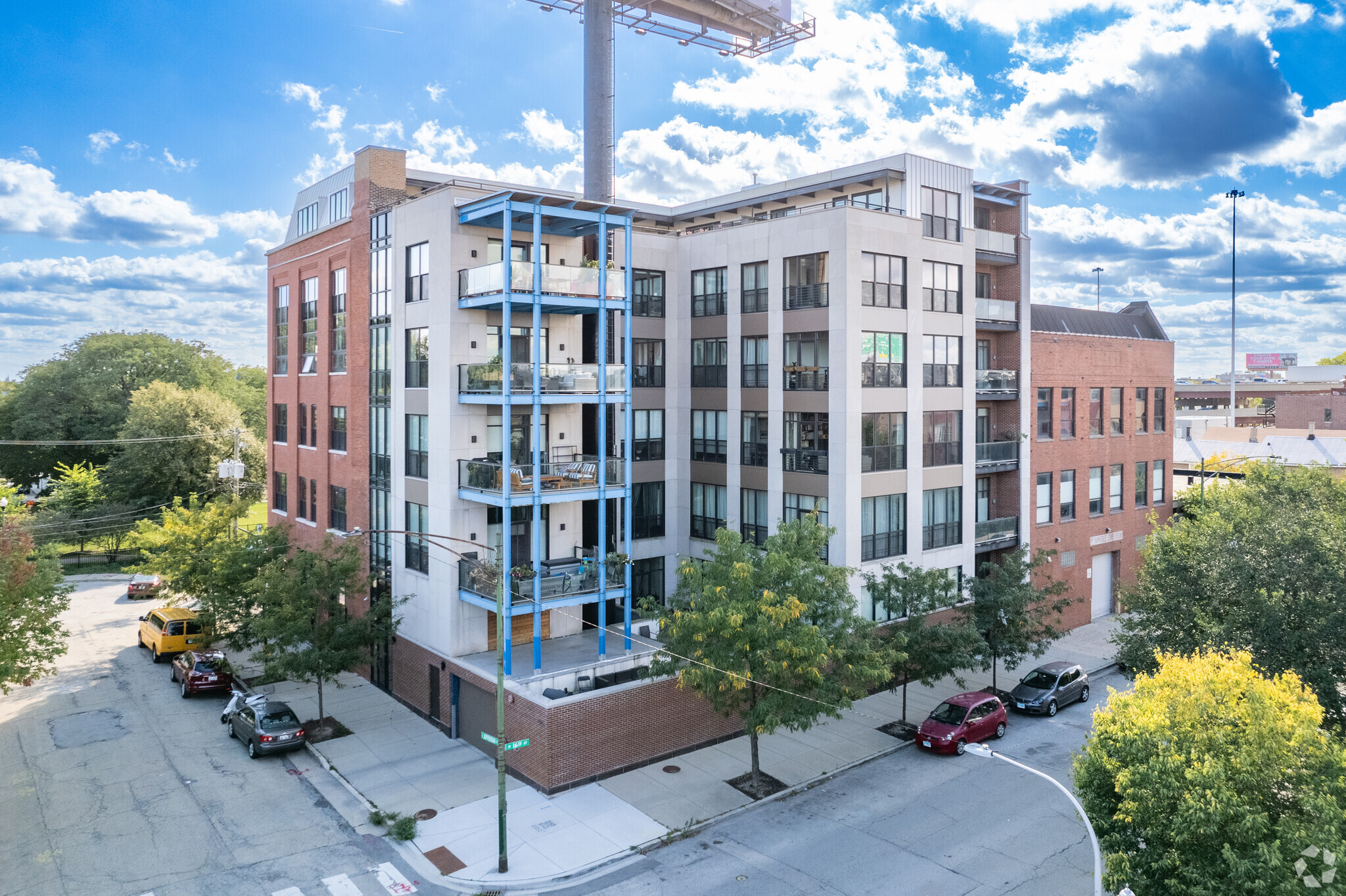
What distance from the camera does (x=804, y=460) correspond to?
1240 inches

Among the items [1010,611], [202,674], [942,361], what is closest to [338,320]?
[202,674]

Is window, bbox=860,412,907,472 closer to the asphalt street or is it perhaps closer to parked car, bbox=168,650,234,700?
the asphalt street

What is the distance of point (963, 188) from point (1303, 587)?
19.2 metres

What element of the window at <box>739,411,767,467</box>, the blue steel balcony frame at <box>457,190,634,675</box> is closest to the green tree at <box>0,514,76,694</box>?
the blue steel balcony frame at <box>457,190,634,675</box>

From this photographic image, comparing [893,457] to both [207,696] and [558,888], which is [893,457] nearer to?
[558,888]

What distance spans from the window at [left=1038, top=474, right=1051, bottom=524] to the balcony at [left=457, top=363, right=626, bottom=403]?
20077 mm

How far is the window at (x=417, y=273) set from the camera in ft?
95.6

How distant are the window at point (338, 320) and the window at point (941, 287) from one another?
21.5 meters

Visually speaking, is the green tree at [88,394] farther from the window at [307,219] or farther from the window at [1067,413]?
the window at [1067,413]

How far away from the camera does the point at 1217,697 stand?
45.4 ft

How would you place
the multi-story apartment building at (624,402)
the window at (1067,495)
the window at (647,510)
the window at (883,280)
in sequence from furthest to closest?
the window at (1067,495) → the window at (647,510) → the window at (883,280) → the multi-story apartment building at (624,402)

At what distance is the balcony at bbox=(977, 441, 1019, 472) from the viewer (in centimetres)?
3577

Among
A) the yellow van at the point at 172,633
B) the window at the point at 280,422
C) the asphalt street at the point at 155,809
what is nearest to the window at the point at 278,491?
the window at the point at 280,422

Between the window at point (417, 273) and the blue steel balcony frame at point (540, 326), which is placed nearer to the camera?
the blue steel balcony frame at point (540, 326)
